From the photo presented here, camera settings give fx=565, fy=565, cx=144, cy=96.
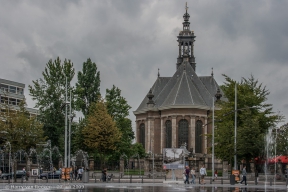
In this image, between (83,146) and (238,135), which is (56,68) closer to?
(83,146)

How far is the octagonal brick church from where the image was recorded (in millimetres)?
102062

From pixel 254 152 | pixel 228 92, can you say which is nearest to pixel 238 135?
pixel 254 152

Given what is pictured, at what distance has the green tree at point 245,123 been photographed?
198ft

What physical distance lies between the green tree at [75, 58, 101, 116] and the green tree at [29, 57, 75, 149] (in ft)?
8.19

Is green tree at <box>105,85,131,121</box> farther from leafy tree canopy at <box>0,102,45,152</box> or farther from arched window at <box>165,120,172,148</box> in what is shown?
leafy tree canopy at <box>0,102,45,152</box>

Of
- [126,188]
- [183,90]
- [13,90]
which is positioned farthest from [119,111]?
[126,188]

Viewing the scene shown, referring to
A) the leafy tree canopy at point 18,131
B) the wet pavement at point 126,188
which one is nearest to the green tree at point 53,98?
the leafy tree canopy at point 18,131

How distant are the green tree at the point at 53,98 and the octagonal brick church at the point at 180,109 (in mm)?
24699

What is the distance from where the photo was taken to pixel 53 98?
8256cm

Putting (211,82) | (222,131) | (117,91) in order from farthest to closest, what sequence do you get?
(211,82), (117,91), (222,131)

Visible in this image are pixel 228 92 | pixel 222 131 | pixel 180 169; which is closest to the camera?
pixel 180 169

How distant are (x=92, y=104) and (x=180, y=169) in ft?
90.2

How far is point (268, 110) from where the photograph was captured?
69.4 meters

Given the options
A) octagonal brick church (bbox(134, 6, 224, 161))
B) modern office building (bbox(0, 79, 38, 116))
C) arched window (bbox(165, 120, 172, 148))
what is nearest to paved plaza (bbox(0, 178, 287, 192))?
octagonal brick church (bbox(134, 6, 224, 161))
